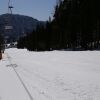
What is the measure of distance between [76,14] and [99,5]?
1477 centimetres

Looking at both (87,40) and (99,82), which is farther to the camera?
(87,40)

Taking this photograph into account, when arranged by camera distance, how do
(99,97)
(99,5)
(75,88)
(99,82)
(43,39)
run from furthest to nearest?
1. (43,39)
2. (99,5)
3. (99,82)
4. (75,88)
5. (99,97)

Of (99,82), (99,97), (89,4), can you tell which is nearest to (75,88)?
(99,82)

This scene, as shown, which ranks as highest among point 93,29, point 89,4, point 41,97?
point 89,4

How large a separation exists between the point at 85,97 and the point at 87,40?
51954 mm

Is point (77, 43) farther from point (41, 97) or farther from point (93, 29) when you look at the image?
point (41, 97)

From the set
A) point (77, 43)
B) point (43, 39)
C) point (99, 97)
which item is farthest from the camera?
point (43, 39)

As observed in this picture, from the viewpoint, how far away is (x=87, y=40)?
2436 inches

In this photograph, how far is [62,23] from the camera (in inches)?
3430

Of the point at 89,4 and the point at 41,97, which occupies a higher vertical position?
the point at 89,4

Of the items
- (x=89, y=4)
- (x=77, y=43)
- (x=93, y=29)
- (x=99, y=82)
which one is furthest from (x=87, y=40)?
(x=99, y=82)

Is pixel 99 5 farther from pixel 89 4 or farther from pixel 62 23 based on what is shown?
pixel 62 23

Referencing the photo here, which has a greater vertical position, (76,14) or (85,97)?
(76,14)

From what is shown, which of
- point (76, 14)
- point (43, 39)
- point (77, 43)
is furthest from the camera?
point (43, 39)
